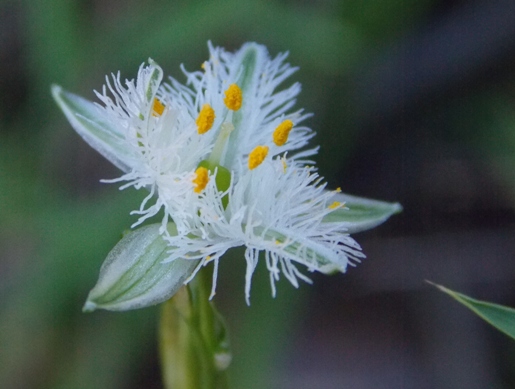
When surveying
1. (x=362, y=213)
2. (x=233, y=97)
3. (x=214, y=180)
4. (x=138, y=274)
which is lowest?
(x=138, y=274)

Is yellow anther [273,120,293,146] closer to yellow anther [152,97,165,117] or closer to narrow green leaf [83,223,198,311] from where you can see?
yellow anther [152,97,165,117]

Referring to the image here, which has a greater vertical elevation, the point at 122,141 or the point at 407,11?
the point at 407,11

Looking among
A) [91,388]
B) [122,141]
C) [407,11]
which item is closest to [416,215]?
[407,11]

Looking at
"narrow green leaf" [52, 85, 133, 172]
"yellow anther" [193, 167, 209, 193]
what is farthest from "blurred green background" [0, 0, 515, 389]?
"yellow anther" [193, 167, 209, 193]

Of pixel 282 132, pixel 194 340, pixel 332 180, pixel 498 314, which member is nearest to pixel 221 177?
pixel 282 132

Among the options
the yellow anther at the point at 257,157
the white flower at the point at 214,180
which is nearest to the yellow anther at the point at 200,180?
the white flower at the point at 214,180

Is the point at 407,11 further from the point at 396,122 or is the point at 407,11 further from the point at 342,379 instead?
the point at 342,379

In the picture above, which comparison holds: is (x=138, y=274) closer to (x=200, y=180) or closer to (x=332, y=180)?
(x=200, y=180)
